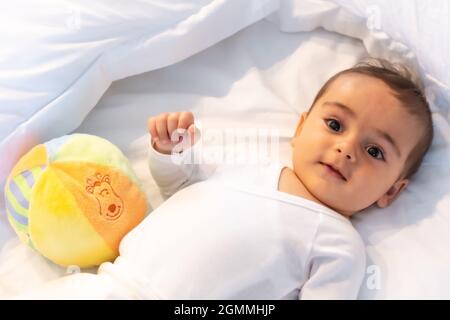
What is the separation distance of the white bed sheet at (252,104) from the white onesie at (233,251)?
9cm

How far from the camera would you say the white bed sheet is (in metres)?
1.07

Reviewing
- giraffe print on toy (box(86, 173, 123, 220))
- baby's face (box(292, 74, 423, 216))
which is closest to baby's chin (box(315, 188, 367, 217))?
baby's face (box(292, 74, 423, 216))

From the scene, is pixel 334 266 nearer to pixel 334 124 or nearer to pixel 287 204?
pixel 287 204

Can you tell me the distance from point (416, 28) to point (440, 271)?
0.47 metres

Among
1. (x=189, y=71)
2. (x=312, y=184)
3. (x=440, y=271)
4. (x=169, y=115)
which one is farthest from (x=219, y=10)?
(x=440, y=271)

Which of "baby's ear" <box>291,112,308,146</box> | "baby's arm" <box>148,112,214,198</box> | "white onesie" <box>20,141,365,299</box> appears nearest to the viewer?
"white onesie" <box>20,141,365,299</box>

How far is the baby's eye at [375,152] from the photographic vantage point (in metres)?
1.06

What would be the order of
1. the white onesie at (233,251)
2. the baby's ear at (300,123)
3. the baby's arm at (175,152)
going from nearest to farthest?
the white onesie at (233,251), the baby's arm at (175,152), the baby's ear at (300,123)

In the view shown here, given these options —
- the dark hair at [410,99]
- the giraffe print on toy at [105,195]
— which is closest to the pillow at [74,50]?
the giraffe print on toy at [105,195]

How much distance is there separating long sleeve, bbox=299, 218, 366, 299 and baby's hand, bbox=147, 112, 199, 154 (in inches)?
11.3

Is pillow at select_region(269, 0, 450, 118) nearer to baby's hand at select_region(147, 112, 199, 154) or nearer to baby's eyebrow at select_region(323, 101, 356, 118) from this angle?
baby's eyebrow at select_region(323, 101, 356, 118)

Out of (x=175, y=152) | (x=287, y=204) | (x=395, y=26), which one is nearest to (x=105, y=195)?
(x=175, y=152)

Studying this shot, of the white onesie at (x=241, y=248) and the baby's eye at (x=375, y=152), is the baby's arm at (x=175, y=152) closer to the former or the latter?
the white onesie at (x=241, y=248)
